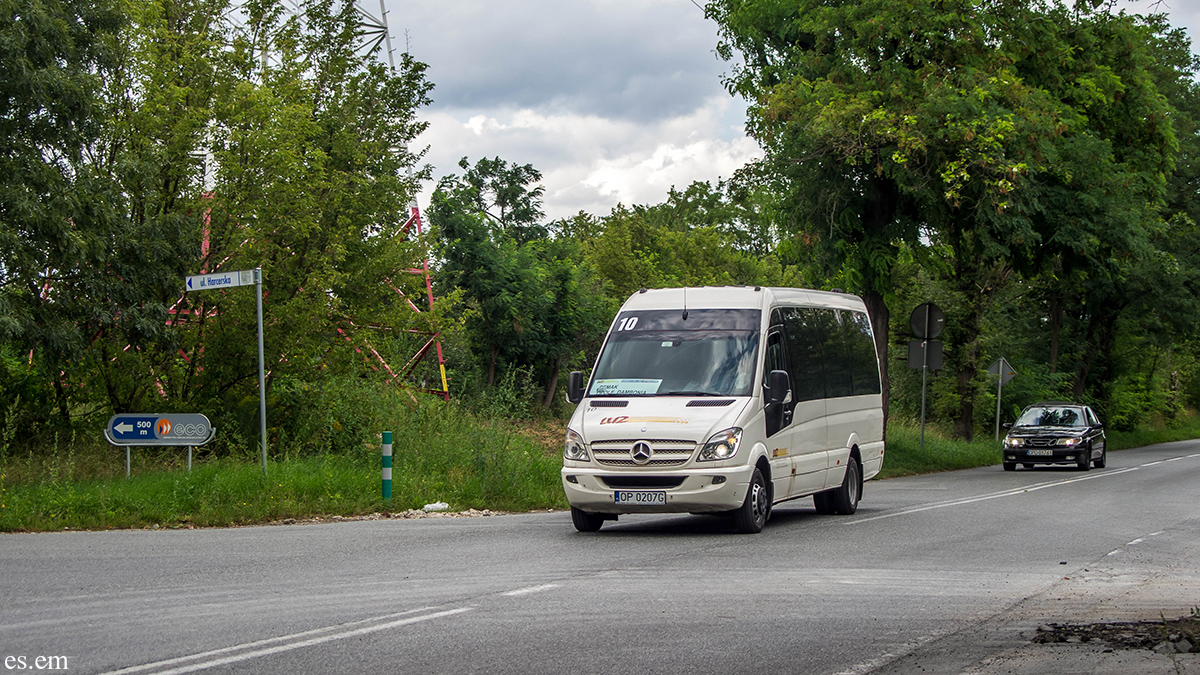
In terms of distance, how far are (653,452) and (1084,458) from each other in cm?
2123

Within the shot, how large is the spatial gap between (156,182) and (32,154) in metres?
2.70

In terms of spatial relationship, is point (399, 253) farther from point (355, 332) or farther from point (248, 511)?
point (248, 511)

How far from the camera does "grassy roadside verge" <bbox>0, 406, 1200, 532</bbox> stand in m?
14.1

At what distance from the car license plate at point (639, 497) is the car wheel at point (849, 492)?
4.38 meters

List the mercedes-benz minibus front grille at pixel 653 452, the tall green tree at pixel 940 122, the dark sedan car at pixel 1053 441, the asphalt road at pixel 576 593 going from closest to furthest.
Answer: the asphalt road at pixel 576 593, the mercedes-benz minibus front grille at pixel 653 452, the tall green tree at pixel 940 122, the dark sedan car at pixel 1053 441

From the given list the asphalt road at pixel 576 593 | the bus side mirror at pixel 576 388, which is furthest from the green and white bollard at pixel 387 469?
the bus side mirror at pixel 576 388

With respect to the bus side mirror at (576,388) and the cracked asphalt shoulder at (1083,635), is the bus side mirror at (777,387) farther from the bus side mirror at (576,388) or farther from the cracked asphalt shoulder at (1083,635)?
the cracked asphalt shoulder at (1083,635)

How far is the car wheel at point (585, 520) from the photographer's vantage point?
1306 cm

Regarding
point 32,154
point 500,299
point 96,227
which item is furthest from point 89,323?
point 500,299

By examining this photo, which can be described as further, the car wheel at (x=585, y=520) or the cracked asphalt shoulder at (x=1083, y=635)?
the car wheel at (x=585, y=520)

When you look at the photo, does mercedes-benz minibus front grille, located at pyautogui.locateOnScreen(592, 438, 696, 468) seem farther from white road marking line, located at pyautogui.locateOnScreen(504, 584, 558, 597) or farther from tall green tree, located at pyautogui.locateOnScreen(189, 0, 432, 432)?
tall green tree, located at pyautogui.locateOnScreen(189, 0, 432, 432)

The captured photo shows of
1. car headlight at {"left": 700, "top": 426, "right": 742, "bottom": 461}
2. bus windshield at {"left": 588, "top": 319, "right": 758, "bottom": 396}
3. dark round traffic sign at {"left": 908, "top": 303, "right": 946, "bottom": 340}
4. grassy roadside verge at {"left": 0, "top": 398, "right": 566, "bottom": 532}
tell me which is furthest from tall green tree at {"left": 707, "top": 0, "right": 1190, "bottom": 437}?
car headlight at {"left": 700, "top": 426, "right": 742, "bottom": 461}

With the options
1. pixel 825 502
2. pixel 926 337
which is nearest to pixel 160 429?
pixel 825 502

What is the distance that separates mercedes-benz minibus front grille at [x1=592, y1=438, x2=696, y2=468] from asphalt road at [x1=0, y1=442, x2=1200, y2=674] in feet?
2.71
